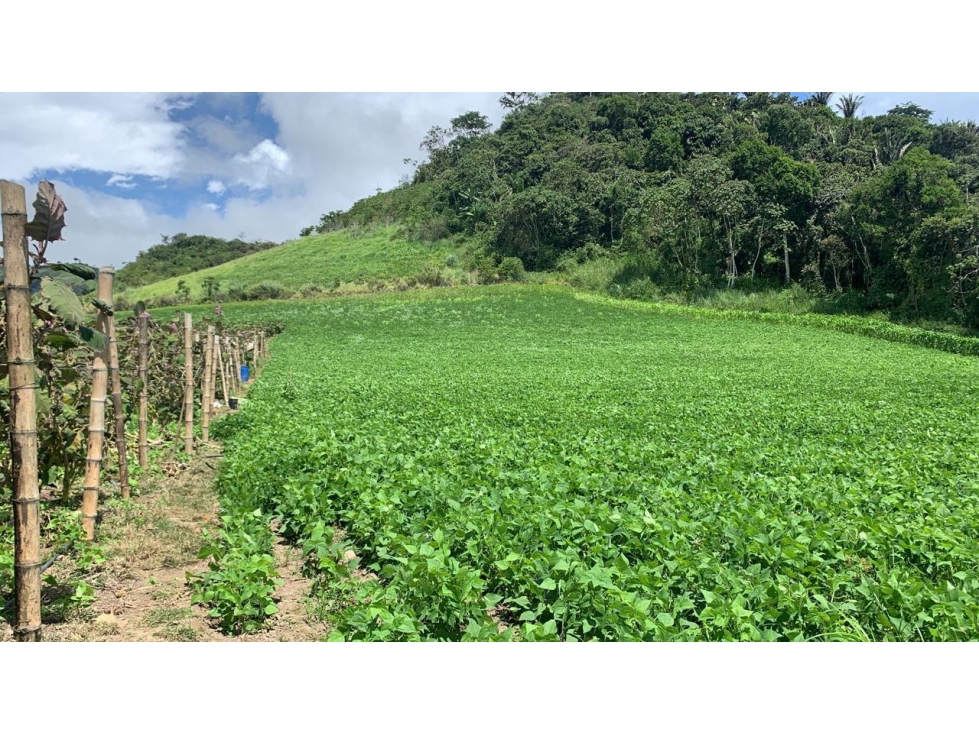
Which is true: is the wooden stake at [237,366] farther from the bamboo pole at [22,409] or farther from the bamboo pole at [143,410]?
the bamboo pole at [22,409]

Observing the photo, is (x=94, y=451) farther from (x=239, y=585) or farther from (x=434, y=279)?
(x=434, y=279)

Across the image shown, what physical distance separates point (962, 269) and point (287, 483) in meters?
→ 33.6

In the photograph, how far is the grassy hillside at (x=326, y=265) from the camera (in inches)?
2470

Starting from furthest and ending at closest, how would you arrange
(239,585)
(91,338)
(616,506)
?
(616,506)
(239,585)
(91,338)

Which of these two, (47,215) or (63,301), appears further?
(63,301)

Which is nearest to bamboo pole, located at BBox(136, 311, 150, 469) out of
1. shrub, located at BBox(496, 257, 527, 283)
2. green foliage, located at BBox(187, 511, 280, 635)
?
green foliage, located at BBox(187, 511, 280, 635)

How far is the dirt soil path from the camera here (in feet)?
14.5

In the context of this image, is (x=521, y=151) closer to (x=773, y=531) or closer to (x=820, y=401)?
(x=820, y=401)

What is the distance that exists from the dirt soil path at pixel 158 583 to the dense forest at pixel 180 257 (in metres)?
65.5

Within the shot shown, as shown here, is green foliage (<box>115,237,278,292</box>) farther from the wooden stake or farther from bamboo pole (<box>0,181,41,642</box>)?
bamboo pole (<box>0,181,41,642</box>)

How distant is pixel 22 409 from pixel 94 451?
2.28 metres

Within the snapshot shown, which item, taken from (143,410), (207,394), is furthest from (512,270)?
(143,410)

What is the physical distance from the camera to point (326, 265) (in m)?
70.6

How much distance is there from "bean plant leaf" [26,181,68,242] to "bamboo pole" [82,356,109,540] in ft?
7.49
